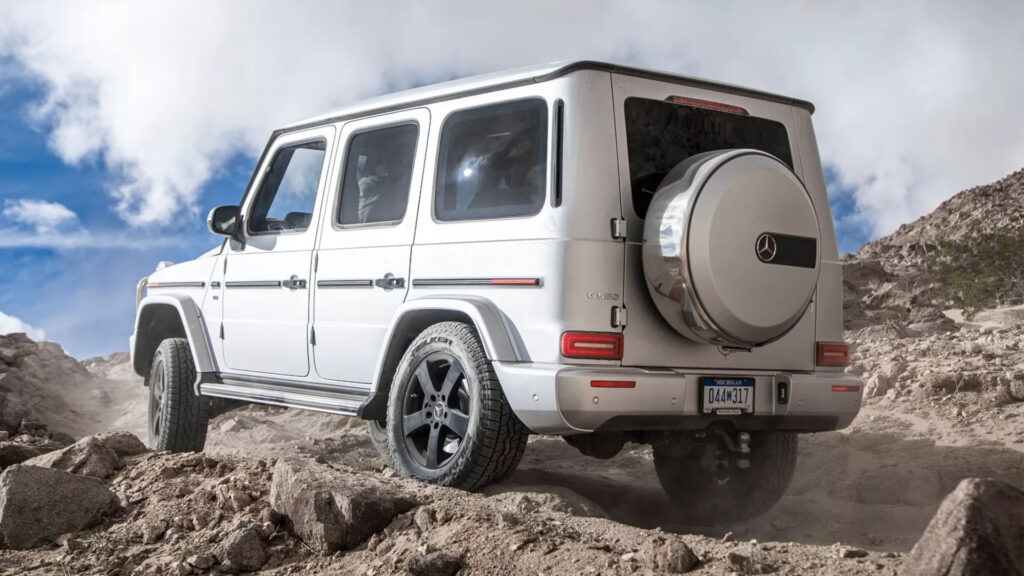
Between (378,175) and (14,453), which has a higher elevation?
(378,175)

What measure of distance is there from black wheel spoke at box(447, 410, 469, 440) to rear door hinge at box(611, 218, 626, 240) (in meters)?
1.13

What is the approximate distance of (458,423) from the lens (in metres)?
4.89

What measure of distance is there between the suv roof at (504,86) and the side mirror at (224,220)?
40.7 inches

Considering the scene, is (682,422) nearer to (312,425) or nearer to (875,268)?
(312,425)

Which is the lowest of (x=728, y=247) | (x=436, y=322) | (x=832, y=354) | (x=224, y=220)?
(x=832, y=354)

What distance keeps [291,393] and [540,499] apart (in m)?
2.03

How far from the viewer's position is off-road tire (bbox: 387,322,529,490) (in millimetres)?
4699

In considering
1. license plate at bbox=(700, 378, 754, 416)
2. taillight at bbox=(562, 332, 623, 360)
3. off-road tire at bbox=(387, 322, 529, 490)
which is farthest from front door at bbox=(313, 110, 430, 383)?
license plate at bbox=(700, 378, 754, 416)

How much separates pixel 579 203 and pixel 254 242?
2.85m

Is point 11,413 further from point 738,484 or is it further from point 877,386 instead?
point 877,386

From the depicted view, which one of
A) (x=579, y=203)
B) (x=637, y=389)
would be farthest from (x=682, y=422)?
(x=579, y=203)

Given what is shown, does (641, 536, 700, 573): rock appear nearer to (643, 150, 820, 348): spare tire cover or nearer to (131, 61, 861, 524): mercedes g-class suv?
(131, 61, 861, 524): mercedes g-class suv

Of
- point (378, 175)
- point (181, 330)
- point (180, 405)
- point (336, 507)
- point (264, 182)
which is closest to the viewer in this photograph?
point (336, 507)

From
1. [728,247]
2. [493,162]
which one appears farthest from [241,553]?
[728,247]
